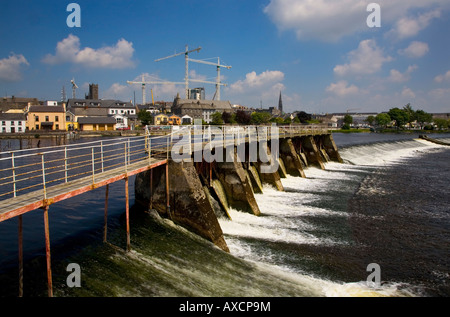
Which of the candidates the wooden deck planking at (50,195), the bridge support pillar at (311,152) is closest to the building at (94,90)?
the bridge support pillar at (311,152)

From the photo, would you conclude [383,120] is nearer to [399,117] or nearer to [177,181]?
[399,117]

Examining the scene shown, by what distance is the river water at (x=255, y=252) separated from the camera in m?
10.7

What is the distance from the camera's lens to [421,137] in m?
92.2

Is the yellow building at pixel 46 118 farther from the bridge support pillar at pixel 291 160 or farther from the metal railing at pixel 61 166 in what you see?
the bridge support pillar at pixel 291 160

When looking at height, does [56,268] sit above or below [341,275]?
above

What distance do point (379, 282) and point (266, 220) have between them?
7.88 m

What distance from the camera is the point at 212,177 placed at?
2178 cm

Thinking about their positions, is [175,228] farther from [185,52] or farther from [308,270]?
[185,52]

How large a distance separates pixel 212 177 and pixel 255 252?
8229mm

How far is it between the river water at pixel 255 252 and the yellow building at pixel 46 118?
286 ft

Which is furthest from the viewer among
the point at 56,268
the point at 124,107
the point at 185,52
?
the point at 185,52

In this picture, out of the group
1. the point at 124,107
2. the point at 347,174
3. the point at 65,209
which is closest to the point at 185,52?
the point at 124,107

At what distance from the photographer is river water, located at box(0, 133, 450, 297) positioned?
1070 centimetres

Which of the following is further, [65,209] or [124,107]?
[124,107]
